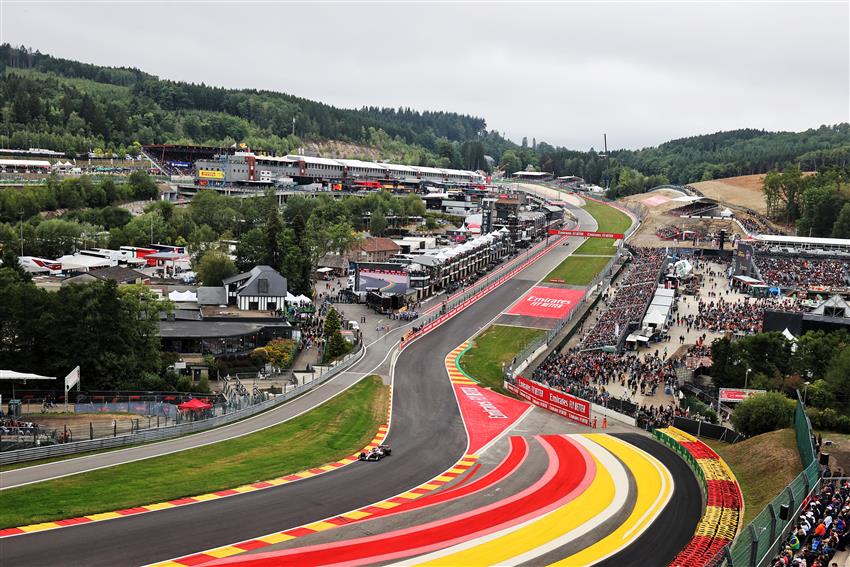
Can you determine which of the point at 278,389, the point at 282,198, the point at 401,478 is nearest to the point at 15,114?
the point at 282,198

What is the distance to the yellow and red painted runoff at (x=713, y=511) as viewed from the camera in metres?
23.4

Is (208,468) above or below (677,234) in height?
below

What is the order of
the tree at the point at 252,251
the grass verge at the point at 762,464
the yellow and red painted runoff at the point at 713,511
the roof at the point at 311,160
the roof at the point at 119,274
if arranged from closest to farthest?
1. the yellow and red painted runoff at the point at 713,511
2. the grass verge at the point at 762,464
3. the tree at the point at 252,251
4. the roof at the point at 119,274
5. the roof at the point at 311,160

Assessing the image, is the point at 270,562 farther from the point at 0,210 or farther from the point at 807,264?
the point at 0,210

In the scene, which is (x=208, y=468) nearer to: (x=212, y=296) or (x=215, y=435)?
(x=215, y=435)

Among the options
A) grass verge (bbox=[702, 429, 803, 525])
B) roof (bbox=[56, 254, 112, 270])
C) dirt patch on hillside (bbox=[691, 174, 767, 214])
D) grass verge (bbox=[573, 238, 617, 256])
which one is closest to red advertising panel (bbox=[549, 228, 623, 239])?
grass verge (bbox=[573, 238, 617, 256])

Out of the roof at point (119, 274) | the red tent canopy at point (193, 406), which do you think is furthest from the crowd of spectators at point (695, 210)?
the red tent canopy at point (193, 406)

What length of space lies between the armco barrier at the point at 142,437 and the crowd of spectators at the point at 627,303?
26.7 m

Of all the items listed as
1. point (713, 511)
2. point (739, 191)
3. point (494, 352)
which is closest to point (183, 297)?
point (494, 352)

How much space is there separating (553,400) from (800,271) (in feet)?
190

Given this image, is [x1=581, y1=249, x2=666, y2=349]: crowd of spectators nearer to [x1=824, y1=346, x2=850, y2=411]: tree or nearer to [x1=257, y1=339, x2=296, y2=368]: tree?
[x1=824, y1=346, x2=850, y2=411]: tree

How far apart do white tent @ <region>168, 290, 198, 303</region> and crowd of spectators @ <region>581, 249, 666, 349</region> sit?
3358cm

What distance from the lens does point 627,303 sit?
74.0 m

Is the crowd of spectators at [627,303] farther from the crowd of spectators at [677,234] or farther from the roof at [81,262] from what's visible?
the roof at [81,262]
